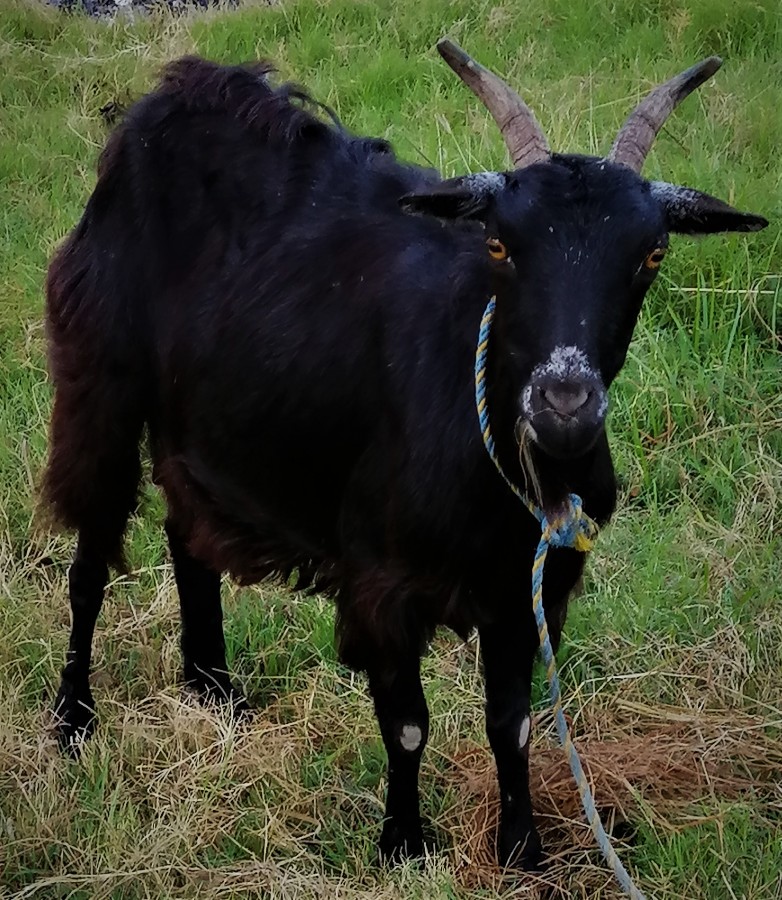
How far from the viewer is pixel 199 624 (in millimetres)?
4098

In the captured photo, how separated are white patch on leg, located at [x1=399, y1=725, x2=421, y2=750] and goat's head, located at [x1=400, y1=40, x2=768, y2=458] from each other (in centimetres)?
120

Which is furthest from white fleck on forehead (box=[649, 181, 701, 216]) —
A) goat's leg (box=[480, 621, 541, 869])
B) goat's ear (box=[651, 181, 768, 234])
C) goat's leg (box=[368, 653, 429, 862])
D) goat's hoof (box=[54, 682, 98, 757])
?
goat's hoof (box=[54, 682, 98, 757])

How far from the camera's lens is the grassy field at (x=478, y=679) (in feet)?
11.0

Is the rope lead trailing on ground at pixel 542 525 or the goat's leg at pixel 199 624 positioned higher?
the rope lead trailing on ground at pixel 542 525

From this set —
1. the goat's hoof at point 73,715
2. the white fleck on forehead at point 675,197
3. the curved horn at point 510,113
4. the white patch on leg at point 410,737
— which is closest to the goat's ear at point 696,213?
the white fleck on forehead at point 675,197

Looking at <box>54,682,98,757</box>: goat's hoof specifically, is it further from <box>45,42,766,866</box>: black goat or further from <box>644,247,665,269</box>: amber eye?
<box>644,247,665,269</box>: amber eye

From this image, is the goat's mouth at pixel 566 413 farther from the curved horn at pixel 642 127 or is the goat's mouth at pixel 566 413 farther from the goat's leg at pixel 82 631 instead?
the goat's leg at pixel 82 631

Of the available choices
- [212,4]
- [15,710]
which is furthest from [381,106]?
[15,710]

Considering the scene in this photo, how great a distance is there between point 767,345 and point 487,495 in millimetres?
2754

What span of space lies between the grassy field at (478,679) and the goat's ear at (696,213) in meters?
1.65

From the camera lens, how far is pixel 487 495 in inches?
115

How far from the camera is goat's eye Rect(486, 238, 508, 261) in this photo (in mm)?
2631

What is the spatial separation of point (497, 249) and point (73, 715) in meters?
2.38

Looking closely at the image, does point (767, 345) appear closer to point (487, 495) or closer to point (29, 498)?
point (487, 495)
